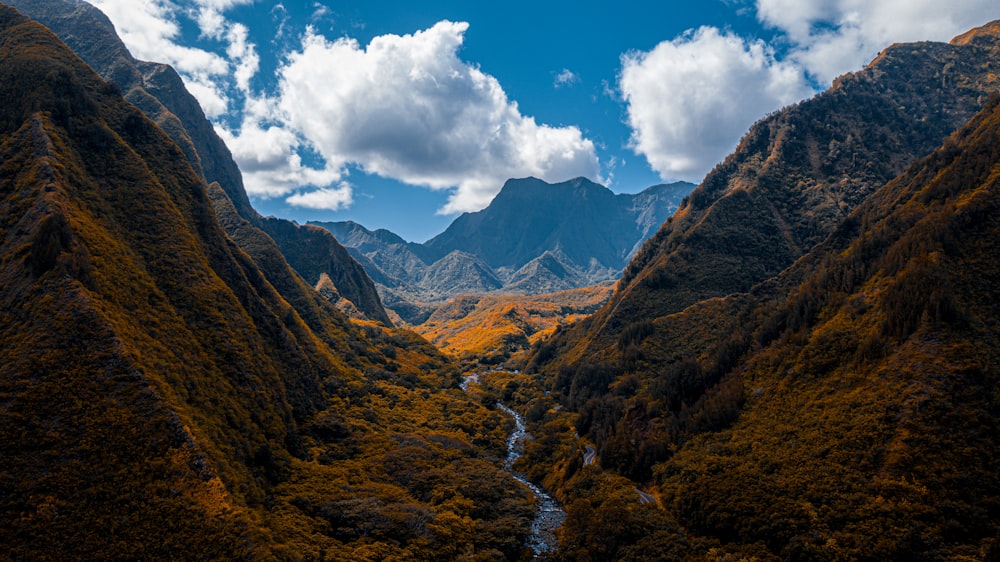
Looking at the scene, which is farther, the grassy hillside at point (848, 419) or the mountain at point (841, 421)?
the mountain at point (841, 421)

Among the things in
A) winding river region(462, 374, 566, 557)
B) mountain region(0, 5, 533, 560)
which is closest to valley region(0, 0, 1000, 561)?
mountain region(0, 5, 533, 560)

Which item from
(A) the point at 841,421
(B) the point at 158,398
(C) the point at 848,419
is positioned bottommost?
(B) the point at 158,398

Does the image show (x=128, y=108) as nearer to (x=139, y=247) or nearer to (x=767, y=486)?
(x=139, y=247)

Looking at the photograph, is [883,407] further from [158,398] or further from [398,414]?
[398,414]

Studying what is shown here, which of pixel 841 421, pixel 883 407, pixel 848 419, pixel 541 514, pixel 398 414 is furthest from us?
pixel 398 414

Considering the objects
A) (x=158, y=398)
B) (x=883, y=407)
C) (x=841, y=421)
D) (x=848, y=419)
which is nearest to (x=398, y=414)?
(x=158, y=398)

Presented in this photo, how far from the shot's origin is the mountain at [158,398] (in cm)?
4834

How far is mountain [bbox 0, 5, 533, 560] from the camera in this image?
159ft

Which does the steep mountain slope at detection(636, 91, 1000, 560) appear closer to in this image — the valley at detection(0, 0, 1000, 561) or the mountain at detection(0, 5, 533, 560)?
the valley at detection(0, 0, 1000, 561)

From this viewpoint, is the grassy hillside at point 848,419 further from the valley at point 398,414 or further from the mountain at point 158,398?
the mountain at point 158,398

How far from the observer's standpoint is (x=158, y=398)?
56.4 m

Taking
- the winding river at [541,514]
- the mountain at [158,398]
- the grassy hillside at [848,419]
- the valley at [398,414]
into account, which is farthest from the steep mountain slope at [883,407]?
the mountain at [158,398]

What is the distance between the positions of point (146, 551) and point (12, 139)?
7828 cm

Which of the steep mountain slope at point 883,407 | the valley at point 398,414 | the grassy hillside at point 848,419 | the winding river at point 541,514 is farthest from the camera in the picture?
the winding river at point 541,514
